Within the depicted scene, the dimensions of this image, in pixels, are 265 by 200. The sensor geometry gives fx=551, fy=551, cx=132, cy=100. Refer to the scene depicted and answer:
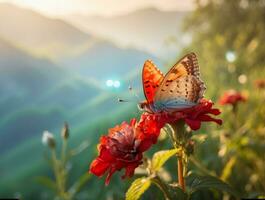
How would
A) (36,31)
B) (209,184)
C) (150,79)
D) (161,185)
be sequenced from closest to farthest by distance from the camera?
1. (161,185)
2. (209,184)
3. (150,79)
4. (36,31)

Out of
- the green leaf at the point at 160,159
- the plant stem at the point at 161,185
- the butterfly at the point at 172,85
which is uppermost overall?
the butterfly at the point at 172,85

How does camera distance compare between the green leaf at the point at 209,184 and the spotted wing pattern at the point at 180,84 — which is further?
the spotted wing pattern at the point at 180,84

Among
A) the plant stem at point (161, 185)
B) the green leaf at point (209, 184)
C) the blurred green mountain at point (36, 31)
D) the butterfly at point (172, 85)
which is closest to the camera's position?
the plant stem at point (161, 185)

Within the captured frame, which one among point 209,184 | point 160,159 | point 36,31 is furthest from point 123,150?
point 36,31

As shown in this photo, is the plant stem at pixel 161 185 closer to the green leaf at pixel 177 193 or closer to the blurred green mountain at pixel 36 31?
the green leaf at pixel 177 193

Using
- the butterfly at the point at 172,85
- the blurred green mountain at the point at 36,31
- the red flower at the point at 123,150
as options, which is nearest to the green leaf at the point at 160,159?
the red flower at the point at 123,150

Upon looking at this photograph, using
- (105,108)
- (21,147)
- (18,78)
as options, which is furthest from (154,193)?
(18,78)

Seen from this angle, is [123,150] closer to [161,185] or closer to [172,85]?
[161,185]
